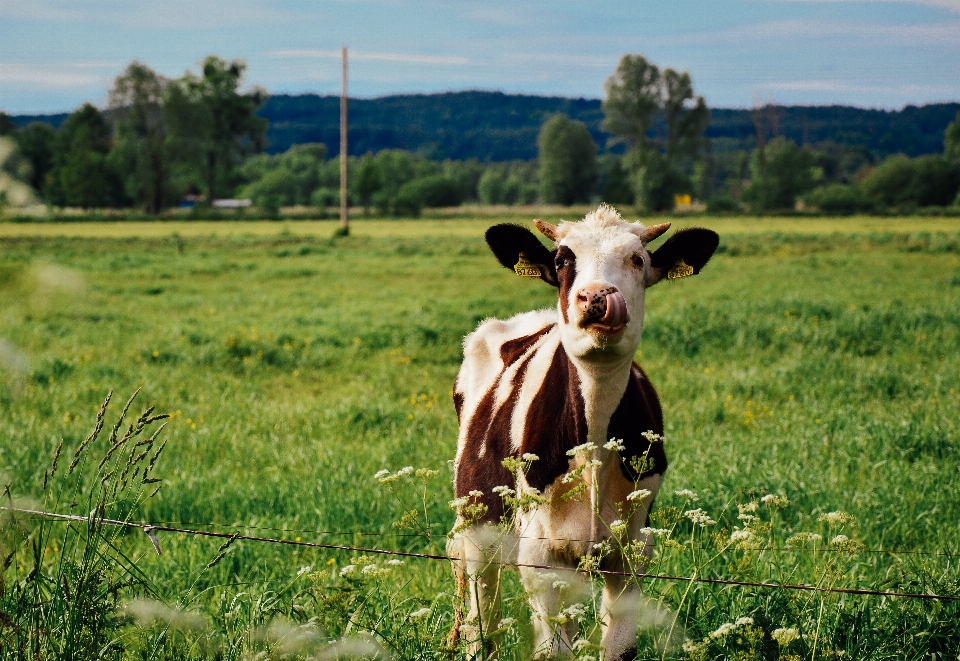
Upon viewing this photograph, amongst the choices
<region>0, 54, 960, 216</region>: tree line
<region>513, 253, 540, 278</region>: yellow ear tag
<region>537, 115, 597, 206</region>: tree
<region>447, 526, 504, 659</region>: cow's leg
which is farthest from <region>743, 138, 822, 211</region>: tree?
<region>447, 526, 504, 659</region>: cow's leg

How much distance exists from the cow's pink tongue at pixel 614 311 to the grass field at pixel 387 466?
30.0 inches

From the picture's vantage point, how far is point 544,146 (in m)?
102

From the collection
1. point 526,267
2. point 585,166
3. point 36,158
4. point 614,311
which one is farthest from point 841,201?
point 36,158

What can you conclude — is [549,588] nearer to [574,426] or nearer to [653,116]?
[574,426]

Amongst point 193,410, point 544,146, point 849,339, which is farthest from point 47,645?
point 544,146

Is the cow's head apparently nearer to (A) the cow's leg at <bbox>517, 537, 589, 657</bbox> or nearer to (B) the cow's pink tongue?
(B) the cow's pink tongue

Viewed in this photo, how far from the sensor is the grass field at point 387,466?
266cm

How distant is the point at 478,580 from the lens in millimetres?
3102

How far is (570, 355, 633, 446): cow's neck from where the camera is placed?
314 centimetres

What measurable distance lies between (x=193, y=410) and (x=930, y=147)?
14003 cm

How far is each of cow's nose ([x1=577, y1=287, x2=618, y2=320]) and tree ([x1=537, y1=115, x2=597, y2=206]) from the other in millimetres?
98425

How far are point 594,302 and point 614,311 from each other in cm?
7

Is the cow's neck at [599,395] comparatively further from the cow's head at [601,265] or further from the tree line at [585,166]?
the tree line at [585,166]

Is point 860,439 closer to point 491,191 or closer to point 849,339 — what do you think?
point 849,339
